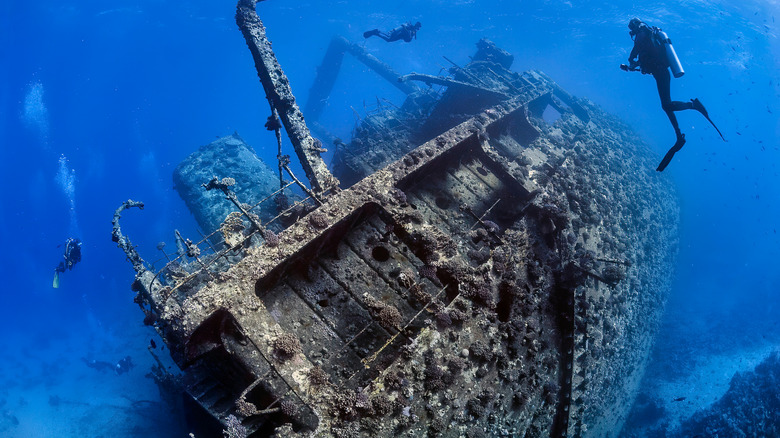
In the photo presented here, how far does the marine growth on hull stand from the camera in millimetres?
4781

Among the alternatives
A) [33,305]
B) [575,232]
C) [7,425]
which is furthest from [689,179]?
[33,305]

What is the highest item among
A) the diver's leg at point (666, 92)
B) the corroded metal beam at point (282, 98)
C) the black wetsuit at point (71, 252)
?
the black wetsuit at point (71, 252)

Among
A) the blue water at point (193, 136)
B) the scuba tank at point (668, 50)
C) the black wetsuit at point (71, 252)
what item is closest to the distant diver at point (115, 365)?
the blue water at point (193, 136)

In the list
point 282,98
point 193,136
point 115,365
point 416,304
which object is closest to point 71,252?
point 282,98

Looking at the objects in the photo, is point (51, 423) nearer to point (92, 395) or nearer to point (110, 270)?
point (92, 395)

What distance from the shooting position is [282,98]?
9.30m

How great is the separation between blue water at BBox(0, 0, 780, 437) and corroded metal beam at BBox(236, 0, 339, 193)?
29.7 feet

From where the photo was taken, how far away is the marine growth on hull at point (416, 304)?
15.7 feet

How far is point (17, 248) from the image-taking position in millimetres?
55031

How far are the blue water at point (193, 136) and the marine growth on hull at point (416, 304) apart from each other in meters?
A: 11.5

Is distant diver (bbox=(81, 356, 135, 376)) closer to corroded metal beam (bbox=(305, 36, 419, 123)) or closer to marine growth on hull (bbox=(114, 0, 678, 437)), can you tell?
marine growth on hull (bbox=(114, 0, 678, 437))

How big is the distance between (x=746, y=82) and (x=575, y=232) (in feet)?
466

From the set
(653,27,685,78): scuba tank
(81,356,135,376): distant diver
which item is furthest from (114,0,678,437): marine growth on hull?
(81,356,135,376): distant diver

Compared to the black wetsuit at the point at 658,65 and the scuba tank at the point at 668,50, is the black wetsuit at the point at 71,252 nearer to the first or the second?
the black wetsuit at the point at 658,65
